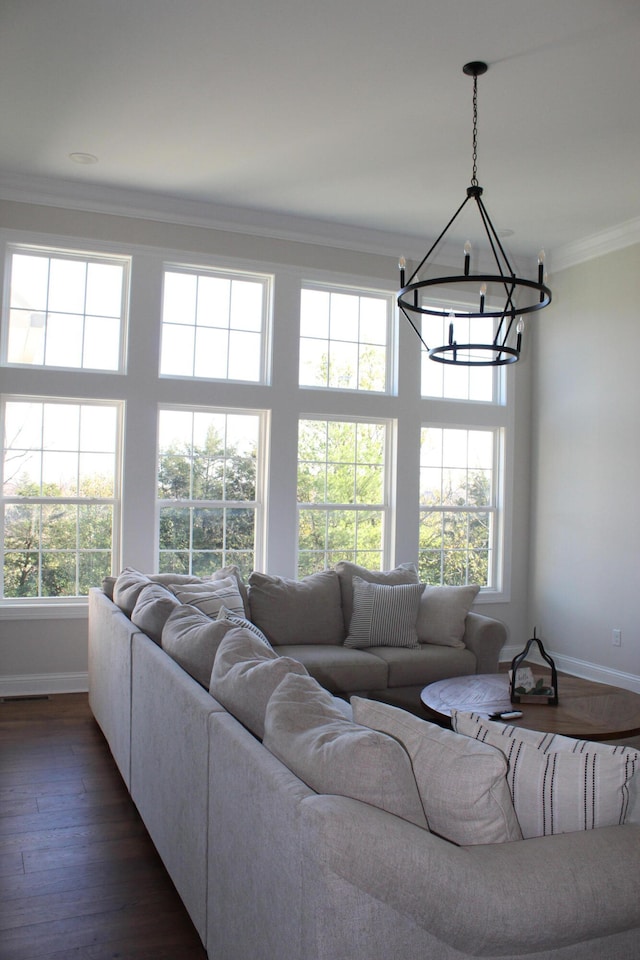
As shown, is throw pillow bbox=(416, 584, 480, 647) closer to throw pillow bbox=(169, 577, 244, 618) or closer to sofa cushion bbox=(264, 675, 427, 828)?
throw pillow bbox=(169, 577, 244, 618)

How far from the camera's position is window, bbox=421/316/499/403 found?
6609mm

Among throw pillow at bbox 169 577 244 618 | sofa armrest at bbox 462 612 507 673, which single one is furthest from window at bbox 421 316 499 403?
throw pillow at bbox 169 577 244 618

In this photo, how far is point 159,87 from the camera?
4.02 metres

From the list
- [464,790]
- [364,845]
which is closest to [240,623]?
[464,790]

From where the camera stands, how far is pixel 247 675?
232 centimetres

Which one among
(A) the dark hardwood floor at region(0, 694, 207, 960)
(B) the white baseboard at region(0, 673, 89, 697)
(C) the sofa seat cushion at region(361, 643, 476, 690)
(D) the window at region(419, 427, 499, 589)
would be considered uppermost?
(D) the window at region(419, 427, 499, 589)

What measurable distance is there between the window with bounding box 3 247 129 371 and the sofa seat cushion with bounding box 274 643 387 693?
2514 millimetres

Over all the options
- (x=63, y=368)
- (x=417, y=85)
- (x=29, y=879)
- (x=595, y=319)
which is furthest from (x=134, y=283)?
(x=29, y=879)

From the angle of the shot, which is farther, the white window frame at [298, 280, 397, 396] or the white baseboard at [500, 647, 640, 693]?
the white window frame at [298, 280, 397, 396]

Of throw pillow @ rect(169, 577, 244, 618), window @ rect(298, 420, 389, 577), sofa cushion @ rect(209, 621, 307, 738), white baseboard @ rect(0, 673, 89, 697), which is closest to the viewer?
sofa cushion @ rect(209, 621, 307, 738)


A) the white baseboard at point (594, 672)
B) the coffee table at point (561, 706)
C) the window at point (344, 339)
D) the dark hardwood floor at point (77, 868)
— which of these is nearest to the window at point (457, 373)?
the window at point (344, 339)

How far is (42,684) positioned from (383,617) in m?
2.36

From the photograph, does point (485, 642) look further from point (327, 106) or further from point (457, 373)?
point (327, 106)

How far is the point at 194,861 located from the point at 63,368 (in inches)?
154
